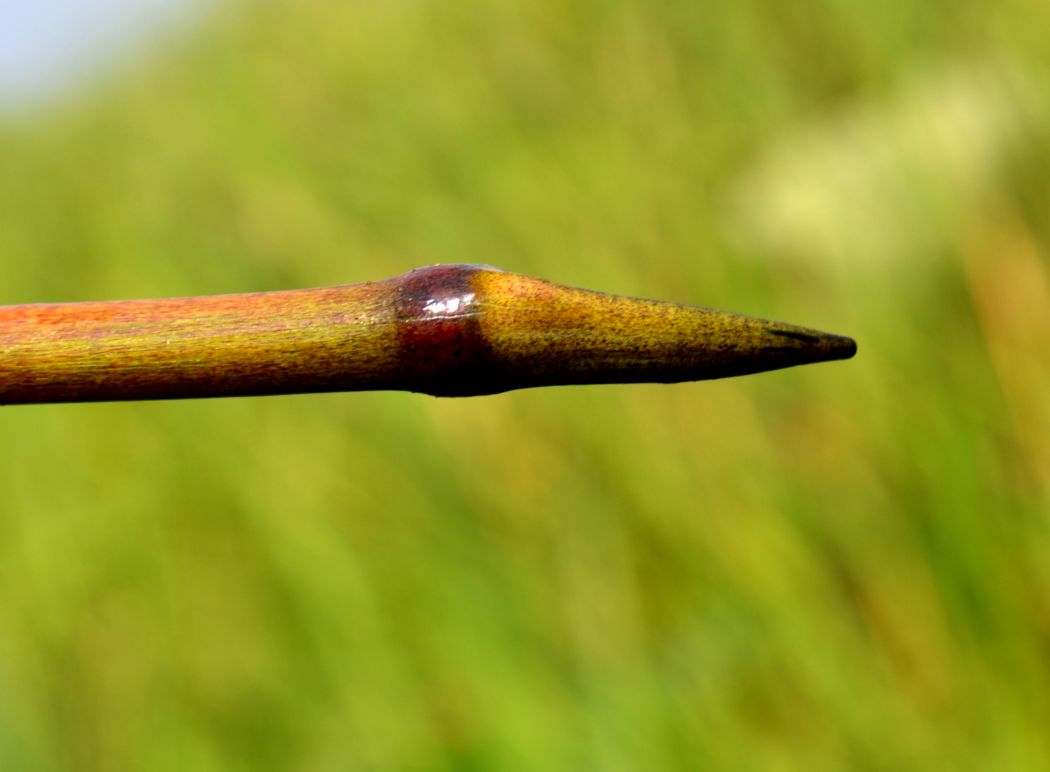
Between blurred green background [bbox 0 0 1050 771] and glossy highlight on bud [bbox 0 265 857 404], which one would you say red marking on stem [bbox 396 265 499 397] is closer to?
glossy highlight on bud [bbox 0 265 857 404]

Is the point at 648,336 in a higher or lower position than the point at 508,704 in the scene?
higher

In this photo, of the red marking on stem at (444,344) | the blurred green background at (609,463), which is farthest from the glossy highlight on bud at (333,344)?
the blurred green background at (609,463)

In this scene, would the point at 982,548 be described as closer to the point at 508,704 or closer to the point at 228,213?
the point at 508,704

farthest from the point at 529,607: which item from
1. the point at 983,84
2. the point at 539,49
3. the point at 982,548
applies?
the point at 539,49

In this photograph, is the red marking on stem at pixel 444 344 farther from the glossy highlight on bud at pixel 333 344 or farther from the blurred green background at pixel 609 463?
Answer: the blurred green background at pixel 609 463

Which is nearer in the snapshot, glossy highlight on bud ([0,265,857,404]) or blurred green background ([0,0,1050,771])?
glossy highlight on bud ([0,265,857,404])

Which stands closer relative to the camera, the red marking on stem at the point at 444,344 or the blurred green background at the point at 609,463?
the red marking on stem at the point at 444,344

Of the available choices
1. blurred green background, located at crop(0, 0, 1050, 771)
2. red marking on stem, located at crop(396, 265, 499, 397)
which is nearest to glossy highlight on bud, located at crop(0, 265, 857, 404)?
red marking on stem, located at crop(396, 265, 499, 397)
